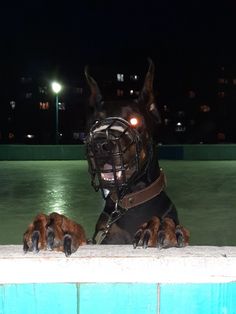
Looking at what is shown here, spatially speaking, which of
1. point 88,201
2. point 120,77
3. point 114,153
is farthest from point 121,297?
point 120,77

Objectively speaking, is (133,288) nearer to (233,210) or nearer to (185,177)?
(233,210)

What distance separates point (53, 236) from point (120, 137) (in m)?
0.67

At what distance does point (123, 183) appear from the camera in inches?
107

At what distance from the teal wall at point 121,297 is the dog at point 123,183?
0.56 ft

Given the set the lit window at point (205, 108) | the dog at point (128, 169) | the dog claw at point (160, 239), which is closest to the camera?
the dog claw at point (160, 239)

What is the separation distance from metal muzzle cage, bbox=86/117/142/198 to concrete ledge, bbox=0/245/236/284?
0.73 m

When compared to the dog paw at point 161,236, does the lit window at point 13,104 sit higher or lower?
higher

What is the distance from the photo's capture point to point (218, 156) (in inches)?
929

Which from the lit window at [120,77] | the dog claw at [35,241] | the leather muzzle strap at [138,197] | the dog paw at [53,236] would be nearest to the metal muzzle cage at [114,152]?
the leather muzzle strap at [138,197]

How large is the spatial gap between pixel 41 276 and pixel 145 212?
4.15 feet

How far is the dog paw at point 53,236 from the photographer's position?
203 centimetres

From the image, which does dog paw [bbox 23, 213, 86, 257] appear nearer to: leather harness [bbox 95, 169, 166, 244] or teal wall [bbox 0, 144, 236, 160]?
leather harness [bbox 95, 169, 166, 244]

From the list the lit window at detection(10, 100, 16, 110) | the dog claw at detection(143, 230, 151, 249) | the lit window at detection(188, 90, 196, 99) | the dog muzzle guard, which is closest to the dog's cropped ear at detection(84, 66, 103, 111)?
the dog muzzle guard

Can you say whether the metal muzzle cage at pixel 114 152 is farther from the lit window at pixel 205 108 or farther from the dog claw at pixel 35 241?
the lit window at pixel 205 108
